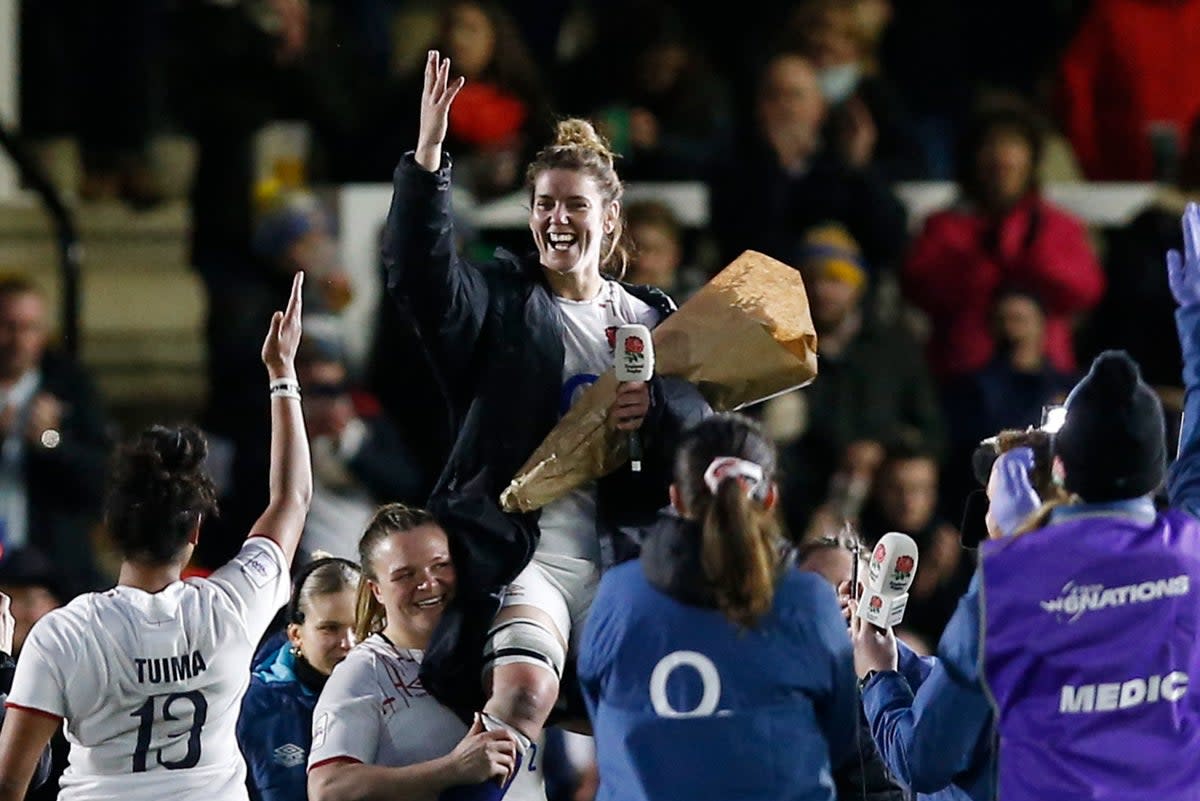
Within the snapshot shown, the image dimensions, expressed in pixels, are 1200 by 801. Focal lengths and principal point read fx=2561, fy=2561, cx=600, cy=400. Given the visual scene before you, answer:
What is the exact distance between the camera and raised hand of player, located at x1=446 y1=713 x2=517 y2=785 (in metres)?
5.67

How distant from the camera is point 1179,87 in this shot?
34.4 feet

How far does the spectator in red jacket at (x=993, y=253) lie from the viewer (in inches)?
378

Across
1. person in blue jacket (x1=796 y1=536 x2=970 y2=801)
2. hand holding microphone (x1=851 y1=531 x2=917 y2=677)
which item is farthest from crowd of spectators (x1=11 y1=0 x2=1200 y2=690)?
hand holding microphone (x1=851 y1=531 x2=917 y2=677)

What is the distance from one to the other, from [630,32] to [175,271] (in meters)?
2.09

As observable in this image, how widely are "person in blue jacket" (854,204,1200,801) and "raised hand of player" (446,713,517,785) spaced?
2.70 ft

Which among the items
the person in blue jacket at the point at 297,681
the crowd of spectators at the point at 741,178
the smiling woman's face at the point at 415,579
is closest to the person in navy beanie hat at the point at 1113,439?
the smiling woman's face at the point at 415,579

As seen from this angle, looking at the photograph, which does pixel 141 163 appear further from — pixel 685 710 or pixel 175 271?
pixel 685 710

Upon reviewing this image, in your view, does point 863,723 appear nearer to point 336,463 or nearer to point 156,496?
point 156,496

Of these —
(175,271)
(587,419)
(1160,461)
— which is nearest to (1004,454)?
(1160,461)

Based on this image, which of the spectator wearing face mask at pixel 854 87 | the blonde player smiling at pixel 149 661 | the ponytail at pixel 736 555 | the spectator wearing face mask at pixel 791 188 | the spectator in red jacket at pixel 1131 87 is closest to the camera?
the ponytail at pixel 736 555

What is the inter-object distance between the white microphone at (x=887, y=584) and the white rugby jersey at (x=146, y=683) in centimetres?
131

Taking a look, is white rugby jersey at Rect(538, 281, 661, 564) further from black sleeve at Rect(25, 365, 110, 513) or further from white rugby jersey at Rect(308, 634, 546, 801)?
black sleeve at Rect(25, 365, 110, 513)

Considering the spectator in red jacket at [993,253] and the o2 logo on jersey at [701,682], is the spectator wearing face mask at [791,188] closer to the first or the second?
the spectator in red jacket at [993,253]

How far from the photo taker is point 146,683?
17.4 ft
